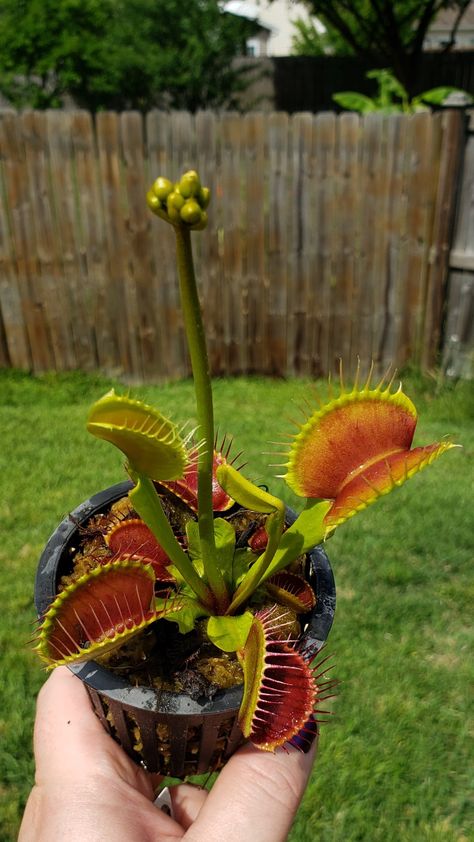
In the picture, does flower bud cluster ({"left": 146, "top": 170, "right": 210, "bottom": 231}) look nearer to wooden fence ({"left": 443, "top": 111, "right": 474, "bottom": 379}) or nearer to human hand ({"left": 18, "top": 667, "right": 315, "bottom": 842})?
human hand ({"left": 18, "top": 667, "right": 315, "bottom": 842})

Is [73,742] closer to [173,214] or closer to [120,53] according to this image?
[173,214]

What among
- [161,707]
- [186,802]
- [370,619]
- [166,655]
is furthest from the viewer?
[370,619]

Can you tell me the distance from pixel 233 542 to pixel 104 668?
0.92ft

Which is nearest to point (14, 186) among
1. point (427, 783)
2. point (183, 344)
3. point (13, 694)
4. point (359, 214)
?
point (183, 344)

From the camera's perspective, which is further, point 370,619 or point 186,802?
point 370,619

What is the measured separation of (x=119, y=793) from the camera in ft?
3.63

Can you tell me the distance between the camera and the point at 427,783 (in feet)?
6.08

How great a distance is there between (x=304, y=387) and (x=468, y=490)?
126 centimetres

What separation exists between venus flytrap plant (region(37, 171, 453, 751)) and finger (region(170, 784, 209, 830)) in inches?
14.5

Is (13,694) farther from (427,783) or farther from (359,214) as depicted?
(359,214)

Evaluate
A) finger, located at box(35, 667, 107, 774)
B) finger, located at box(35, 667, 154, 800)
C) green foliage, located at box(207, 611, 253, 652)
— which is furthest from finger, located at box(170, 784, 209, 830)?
green foliage, located at box(207, 611, 253, 652)

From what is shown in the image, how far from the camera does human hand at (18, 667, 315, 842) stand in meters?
1.03

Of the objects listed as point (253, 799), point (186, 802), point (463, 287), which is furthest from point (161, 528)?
point (463, 287)

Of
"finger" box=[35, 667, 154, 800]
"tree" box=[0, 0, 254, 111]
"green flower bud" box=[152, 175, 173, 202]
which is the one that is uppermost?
"tree" box=[0, 0, 254, 111]
